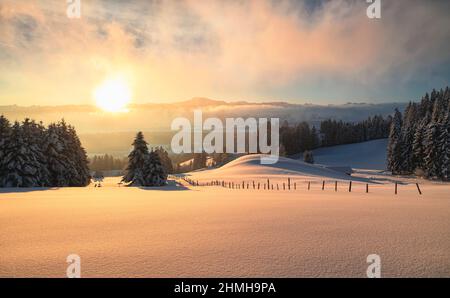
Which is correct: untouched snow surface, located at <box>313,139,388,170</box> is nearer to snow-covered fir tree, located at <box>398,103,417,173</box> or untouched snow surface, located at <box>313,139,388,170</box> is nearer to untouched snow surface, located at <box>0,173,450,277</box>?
snow-covered fir tree, located at <box>398,103,417,173</box>

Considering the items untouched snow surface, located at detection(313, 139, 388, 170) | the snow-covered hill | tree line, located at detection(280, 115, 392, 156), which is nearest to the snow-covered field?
the snow-covered hill

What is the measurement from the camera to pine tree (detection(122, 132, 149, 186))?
152ft

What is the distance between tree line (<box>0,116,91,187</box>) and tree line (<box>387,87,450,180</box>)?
77.2 m

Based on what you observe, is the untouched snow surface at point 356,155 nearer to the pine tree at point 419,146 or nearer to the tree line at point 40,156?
the pine tree at point 419,146

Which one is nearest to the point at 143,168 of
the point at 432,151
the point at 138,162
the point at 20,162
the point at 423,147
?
the point at 138,162

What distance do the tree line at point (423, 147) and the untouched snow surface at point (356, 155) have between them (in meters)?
25.4

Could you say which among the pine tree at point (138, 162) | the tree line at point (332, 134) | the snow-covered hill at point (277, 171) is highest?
the tree line at point (332, 134)

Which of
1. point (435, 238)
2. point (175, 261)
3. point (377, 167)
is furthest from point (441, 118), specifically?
point (175, 261)

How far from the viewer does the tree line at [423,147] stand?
6494 centimetres

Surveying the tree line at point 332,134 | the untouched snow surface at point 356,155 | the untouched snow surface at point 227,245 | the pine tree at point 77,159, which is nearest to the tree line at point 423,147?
the untouched snow surface at point 356,155

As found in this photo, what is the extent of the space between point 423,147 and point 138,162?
70327mm

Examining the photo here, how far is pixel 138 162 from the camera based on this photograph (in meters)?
48.1

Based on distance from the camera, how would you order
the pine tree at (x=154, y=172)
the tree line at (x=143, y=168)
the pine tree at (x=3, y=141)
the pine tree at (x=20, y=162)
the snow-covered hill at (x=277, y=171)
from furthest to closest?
the snow-covered hill at (x=277, y=171), the pine tree at (x=154, y=172), the tree line at (x=143, y=168), the pine tree at (x=3, y=141), the pine tree at (x=20, y=162)
